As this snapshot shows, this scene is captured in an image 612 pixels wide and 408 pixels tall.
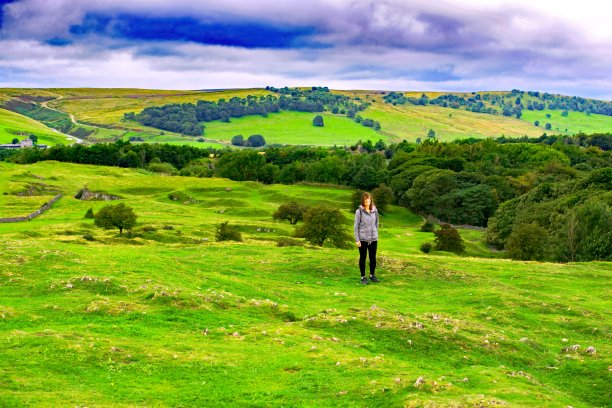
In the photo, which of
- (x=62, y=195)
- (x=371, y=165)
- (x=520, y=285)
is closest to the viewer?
(x=520, y=285)

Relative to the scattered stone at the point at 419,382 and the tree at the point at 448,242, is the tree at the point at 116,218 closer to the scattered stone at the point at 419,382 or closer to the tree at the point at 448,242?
the tree at the point at 448,242

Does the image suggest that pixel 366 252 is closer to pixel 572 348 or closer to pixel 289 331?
pixel 289 331

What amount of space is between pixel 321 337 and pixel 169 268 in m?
12.2

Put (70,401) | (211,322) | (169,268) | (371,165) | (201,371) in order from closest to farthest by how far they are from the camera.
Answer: (70,401) → (201,371) → (211,322) → (169,268) → (371,165)

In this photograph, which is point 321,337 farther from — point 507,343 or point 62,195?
point 62,195

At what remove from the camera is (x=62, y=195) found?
126812mm

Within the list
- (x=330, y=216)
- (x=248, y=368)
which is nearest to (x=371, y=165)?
(x=330, y=216)

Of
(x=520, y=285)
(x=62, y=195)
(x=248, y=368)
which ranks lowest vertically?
(x=62, y=195)

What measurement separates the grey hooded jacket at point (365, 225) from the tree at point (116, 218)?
174ft

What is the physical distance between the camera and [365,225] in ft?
91.0

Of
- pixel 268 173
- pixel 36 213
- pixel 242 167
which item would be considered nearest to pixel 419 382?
pixel 36 213

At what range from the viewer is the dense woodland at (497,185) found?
7444cm

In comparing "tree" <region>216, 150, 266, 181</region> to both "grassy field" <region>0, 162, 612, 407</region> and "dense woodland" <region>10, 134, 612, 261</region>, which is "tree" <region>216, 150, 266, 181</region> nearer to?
"dense woodland" <region>10, 134, 612, 261</region>

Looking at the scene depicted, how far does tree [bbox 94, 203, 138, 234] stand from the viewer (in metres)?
74.8
